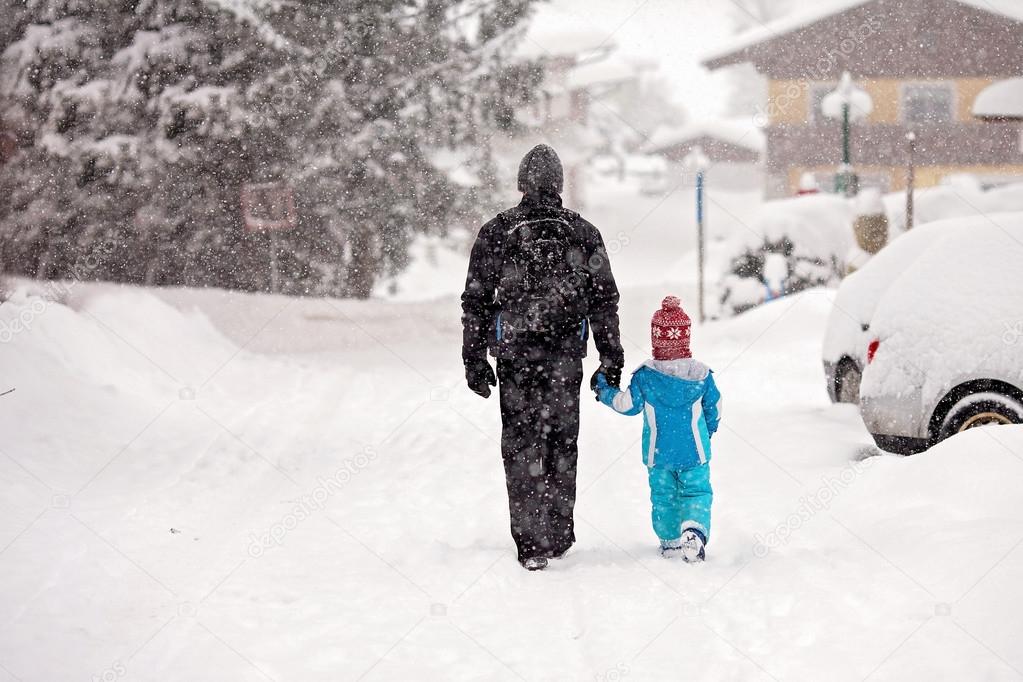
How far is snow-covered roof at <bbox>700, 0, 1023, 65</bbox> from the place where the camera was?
3177cm

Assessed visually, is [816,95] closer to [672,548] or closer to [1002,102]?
[1002,102]

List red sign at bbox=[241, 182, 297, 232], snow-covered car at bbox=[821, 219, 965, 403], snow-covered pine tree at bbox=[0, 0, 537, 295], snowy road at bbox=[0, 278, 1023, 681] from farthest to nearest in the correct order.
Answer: red sign at bbox=[241, 182, 297, 232]
snow-covered pine tree at bbox=[0, 0, 537, 295]
snow-covered car at bbox=[821, 219, 965, 403]
snowy road at bbox=[0, 278, 1023, 681]

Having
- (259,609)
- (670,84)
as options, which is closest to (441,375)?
(259,609)

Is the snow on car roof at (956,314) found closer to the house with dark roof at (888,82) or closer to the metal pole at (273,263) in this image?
the metal pole at (273,263)

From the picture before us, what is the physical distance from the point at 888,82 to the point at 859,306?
97.3ft

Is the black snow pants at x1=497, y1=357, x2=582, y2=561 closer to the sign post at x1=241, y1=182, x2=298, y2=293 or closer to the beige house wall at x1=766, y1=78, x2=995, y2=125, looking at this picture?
the sign post at x1=241, y1=182, x2=298, y2=293

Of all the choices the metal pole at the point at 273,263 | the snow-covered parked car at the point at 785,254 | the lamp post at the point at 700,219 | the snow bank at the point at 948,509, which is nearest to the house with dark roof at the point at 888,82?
the snow-covered parked car at the point at 785,254

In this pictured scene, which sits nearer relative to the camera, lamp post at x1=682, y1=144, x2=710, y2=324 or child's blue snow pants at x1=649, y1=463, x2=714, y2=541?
child's blue snow pants at x1=649, y1=463, x2=714, y2=541

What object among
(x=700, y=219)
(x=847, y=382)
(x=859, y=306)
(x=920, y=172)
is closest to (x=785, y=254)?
(x=700, y=219)

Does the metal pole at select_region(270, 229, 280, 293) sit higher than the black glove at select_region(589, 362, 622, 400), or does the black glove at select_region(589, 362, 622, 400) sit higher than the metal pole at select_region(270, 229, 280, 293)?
the black glove at select_region(589, 362, 622, 400)

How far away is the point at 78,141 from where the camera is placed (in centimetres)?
1455

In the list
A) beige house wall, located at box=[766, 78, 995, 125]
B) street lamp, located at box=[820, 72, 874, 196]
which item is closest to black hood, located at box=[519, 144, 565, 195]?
street lamp, located at box=[820, 72, 874, 196]

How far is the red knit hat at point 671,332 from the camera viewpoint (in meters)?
5.00

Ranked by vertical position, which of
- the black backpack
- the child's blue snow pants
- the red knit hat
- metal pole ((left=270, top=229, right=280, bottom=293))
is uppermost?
the black backpack
